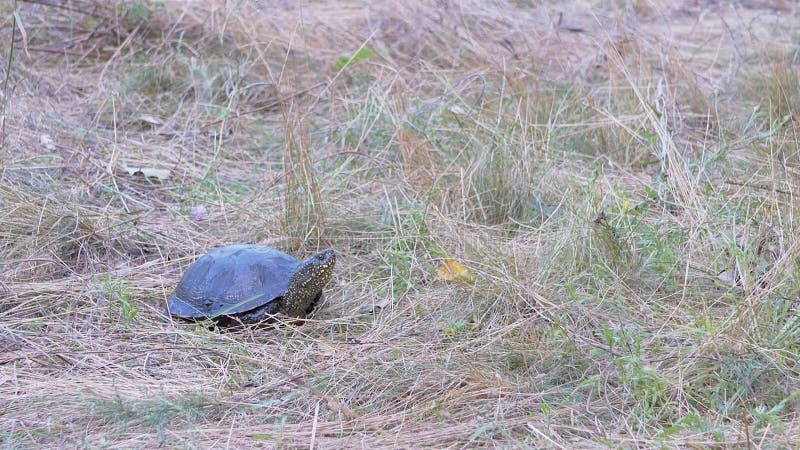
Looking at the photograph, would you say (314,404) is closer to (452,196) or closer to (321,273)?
(321,273)

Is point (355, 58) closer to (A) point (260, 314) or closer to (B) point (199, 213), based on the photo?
(B) point (199, 213)

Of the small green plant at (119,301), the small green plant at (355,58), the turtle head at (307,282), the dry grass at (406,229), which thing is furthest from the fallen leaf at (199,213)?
the small green plant at (355,58)

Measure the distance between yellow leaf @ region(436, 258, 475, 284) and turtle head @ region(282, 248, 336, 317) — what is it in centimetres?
41

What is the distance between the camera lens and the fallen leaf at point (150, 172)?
4.19 metres

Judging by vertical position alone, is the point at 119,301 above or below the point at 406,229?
below

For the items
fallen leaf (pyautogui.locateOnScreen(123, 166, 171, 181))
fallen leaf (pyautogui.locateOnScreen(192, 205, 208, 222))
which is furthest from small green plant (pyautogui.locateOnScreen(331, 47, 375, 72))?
fallen leaf (pyautogui.locateOnScreen(192, 205, 208, 222))

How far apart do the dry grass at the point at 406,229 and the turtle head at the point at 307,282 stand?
3.8 inches

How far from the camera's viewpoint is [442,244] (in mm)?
3332

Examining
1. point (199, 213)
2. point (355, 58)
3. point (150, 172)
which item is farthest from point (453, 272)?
point (355, 58)

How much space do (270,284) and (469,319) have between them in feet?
2.38

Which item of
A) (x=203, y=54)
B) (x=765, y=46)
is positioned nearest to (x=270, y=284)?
(x=203, y=54)

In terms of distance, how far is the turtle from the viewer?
9.59 feet

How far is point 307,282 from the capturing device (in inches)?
118

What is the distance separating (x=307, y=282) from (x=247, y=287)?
214 mm
